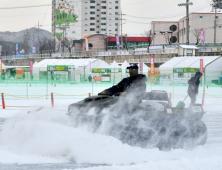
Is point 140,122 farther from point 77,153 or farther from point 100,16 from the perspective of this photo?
point 100,16

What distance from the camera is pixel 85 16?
125 meters

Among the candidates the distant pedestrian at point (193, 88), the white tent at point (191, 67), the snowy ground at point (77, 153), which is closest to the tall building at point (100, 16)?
the white tent at point (191, 67)

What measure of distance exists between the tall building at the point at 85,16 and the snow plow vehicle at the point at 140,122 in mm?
116337

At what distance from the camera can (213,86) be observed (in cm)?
2991

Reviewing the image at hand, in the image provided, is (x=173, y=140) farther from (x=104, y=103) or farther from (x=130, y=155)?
(x=104, y=103)

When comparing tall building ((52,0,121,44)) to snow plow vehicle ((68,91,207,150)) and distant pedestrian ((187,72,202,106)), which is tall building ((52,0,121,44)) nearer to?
distant pedestrian ((187,72,202,106))

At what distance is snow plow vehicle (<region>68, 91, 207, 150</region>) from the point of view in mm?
5660

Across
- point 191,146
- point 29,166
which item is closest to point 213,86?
point 191,146

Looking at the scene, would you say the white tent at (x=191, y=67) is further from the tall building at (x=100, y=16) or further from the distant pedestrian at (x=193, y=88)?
the tall building at (x=100, y=16)

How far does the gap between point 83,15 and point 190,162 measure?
124274 millimetres

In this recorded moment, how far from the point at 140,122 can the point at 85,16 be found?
123 metres

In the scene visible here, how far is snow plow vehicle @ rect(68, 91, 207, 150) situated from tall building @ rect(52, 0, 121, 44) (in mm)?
116337

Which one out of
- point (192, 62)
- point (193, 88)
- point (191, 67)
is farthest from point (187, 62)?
point (193, 88)

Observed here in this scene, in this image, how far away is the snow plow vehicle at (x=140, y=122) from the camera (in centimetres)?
566
